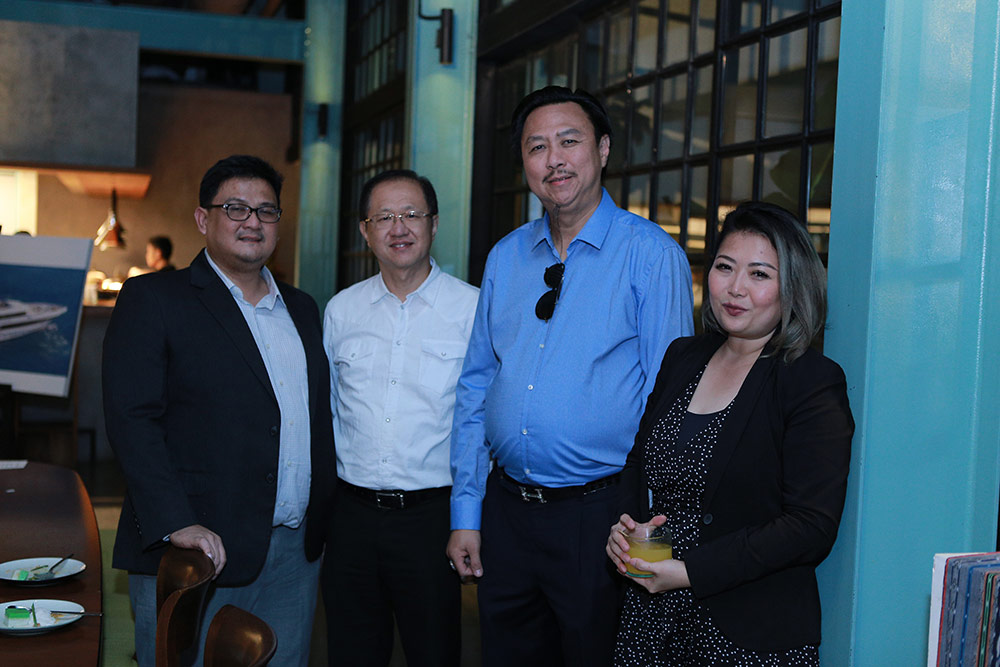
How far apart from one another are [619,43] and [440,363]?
65.9 inches

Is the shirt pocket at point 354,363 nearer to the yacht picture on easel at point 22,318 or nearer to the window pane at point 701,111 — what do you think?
the window pane at point 701,111

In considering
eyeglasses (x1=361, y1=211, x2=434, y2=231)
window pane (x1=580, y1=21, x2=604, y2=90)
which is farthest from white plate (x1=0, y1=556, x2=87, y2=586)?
window pane (x1=580, y1=21, x2=604, y2=90)

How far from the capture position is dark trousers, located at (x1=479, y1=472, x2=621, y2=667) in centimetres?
192

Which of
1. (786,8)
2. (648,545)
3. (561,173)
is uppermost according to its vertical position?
(786,8)

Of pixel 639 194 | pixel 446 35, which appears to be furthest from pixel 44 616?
pixel 446 35

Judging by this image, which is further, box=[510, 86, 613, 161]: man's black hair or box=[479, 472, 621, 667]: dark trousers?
box=[510, 86, 613, 161]: man's black hair

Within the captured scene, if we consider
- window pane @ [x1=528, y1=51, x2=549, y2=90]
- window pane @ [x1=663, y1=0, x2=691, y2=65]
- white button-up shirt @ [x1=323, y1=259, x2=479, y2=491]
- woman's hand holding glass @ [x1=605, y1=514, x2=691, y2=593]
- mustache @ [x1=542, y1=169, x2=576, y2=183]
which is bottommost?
woman's hand holding glass @ [x1=605, y1=514, x2=691, y2=593]

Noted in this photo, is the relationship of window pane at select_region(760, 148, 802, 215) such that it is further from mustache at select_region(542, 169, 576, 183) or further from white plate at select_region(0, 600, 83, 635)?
white plate at select_region(0, 600, 83, 635)

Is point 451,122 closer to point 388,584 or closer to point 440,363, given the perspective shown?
point 440,363

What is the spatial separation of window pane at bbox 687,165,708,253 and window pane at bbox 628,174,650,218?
26cm

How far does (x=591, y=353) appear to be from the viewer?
1935 millimetres

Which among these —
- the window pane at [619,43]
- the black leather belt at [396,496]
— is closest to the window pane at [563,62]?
the window pane at [619,43]

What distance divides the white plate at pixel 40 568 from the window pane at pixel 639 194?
2.05 meters

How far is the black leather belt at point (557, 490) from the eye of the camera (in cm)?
194
